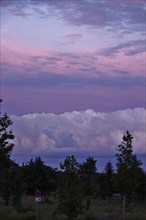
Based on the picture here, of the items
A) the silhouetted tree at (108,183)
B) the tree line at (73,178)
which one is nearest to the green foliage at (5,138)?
the tree line at (73,178)

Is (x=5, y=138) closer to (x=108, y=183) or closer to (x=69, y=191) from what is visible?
(x=69, y=191)

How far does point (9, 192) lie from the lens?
56.5 metres

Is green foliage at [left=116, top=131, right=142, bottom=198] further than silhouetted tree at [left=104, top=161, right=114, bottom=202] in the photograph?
No

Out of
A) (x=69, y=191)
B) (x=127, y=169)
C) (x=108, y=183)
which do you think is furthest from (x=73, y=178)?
(x=108, y=183)

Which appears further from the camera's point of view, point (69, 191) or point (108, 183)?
point (108, 183)

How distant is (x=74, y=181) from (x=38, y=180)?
189 feet

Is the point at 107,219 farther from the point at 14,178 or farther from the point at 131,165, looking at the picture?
the point at 14,178

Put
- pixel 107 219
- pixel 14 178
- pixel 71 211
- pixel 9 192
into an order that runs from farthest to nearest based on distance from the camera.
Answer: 1. pixel 9 192
2. pixel 14 178
3. pixel 107 219
4. pixel 71 211

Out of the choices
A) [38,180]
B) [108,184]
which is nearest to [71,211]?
[108,184]

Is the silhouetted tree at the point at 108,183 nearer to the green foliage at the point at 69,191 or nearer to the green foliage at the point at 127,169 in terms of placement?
the green foliage at the point at 127,169

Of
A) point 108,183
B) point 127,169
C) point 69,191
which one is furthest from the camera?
point 108,183

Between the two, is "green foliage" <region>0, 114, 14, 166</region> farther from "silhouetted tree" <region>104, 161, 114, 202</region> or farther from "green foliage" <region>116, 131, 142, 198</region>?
→ "silhouetted tree" <region>104, 161, 114, 202</region>

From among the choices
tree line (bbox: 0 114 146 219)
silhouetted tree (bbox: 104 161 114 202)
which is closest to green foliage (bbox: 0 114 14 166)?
tree line (bbox: 0 114 146 219)

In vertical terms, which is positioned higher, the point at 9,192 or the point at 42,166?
the point at 42,166
